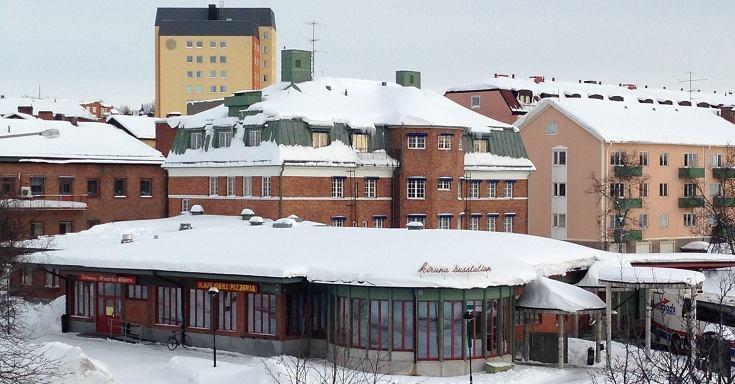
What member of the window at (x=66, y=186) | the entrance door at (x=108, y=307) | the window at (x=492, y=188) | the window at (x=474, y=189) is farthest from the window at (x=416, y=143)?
the entrance door at (x=108, y=307)

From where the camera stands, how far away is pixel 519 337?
4766 centimetres

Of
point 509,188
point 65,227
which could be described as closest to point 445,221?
point 509,188

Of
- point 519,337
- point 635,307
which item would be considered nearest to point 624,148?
point 635,307

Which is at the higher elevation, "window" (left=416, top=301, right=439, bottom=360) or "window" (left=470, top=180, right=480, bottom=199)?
"window" (left=470, top=180, right=480, bottom=199)

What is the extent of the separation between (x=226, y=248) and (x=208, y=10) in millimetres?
110688

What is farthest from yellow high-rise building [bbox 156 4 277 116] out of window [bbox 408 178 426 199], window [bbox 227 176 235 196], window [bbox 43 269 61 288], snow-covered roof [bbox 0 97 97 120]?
window [bbox 43 269 61 288]

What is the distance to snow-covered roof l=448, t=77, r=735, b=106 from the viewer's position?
107 m

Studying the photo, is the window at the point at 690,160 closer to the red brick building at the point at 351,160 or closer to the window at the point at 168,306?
the red brick building at the point at 351,160

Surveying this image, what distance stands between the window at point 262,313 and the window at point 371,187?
2786cm

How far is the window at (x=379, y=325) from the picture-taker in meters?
43.1

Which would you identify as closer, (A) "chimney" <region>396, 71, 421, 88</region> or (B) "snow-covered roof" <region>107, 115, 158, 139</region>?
(A) "chimney" <region>396, 71, 421, 88</region>

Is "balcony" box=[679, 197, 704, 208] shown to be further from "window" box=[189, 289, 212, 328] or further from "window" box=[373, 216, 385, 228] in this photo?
"window" box=[189, 289, 212, 328]

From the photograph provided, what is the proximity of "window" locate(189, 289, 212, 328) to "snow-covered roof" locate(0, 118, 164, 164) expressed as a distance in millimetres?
34434

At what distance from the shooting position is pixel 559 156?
295 ft
